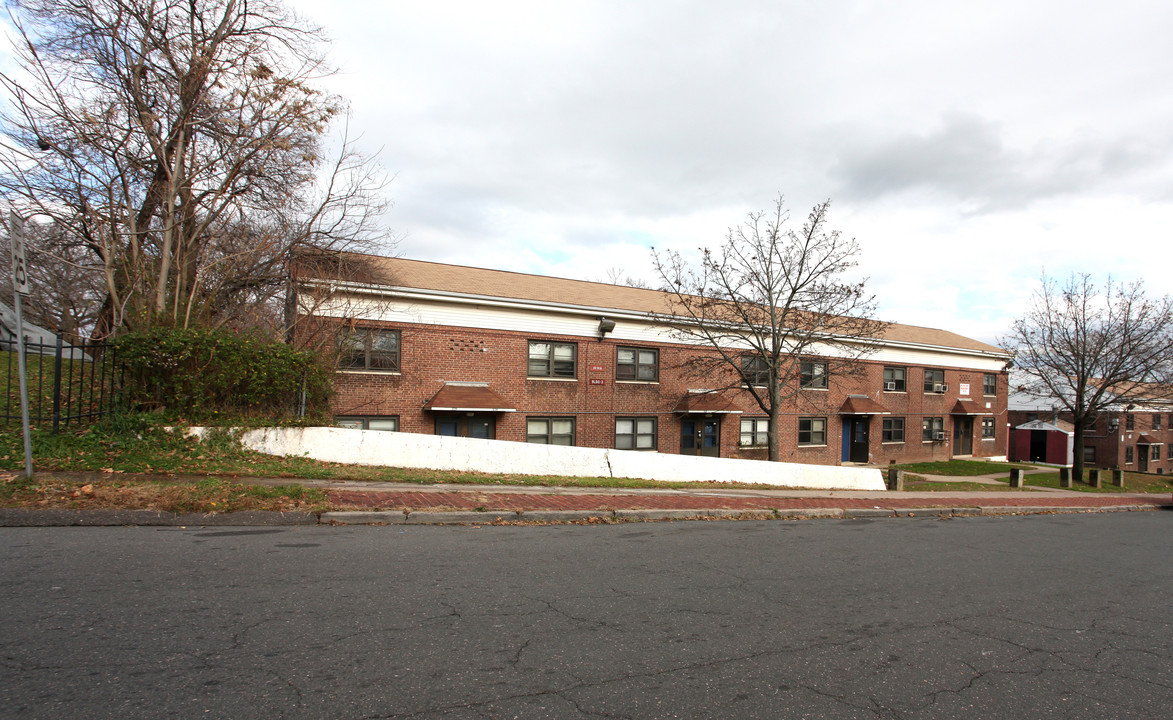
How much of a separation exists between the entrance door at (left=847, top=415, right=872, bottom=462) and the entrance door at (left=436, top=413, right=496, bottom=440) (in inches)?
720

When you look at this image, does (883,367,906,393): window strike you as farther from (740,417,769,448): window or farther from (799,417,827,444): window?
(740,417,769,448): window

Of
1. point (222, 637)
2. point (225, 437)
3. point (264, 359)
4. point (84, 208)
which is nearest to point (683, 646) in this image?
point (222, 637)

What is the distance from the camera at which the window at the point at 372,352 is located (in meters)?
18.6

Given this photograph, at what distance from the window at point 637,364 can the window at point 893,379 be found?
46.2 feet

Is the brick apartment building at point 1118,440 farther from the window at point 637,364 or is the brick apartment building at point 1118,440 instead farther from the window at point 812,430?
the window at point 637,364

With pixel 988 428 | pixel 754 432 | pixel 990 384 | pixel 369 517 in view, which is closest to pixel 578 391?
pixel 754 432

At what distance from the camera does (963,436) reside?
35656mm

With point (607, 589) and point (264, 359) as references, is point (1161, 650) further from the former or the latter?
point (264, 359)

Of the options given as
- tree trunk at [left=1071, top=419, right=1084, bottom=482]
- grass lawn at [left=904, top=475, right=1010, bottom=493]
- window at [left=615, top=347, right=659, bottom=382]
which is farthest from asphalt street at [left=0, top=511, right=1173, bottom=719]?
tree trunk at [left=1071, top=419, right=1084, bottom=482]

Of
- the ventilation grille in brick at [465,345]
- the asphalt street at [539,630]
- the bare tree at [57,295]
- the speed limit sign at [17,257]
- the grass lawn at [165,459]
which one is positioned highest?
the bare tree at [57,295]

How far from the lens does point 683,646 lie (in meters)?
4.52

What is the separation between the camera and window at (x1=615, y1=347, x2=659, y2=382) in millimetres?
23297

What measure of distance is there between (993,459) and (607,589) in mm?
39215

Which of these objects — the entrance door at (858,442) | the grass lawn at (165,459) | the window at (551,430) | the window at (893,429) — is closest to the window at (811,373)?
the entrance door at (858,442)
